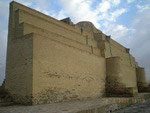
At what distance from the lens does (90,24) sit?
30297 millimetres

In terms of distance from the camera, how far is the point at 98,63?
18.2 metres

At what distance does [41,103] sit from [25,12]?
22.6ft

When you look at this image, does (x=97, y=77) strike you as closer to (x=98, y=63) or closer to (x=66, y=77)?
(x=98, y=63)

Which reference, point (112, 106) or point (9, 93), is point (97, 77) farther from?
point (9, 93)

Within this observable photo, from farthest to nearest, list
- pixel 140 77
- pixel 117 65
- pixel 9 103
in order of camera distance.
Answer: pixel 140 77 → pixel 117 65 → pixel 9 103

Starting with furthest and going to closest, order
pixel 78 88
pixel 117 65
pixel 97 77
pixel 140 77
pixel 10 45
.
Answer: pixel 140 77, pixel 117 65, pixel 97 77, pixel 78 88, pixel 10 45

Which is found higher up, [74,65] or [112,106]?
[74,65]

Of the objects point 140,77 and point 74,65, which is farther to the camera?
point 140,77

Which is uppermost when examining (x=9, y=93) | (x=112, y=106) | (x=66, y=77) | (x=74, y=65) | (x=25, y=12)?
(x=25, y=12)

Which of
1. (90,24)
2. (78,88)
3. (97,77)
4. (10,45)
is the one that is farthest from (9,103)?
(90,24)

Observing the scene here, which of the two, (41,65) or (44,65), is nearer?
(41,65)

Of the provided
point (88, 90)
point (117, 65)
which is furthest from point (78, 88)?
point (117, 65)

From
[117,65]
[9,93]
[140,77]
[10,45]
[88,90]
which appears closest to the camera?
[9,93]

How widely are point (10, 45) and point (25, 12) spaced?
8.99ft
